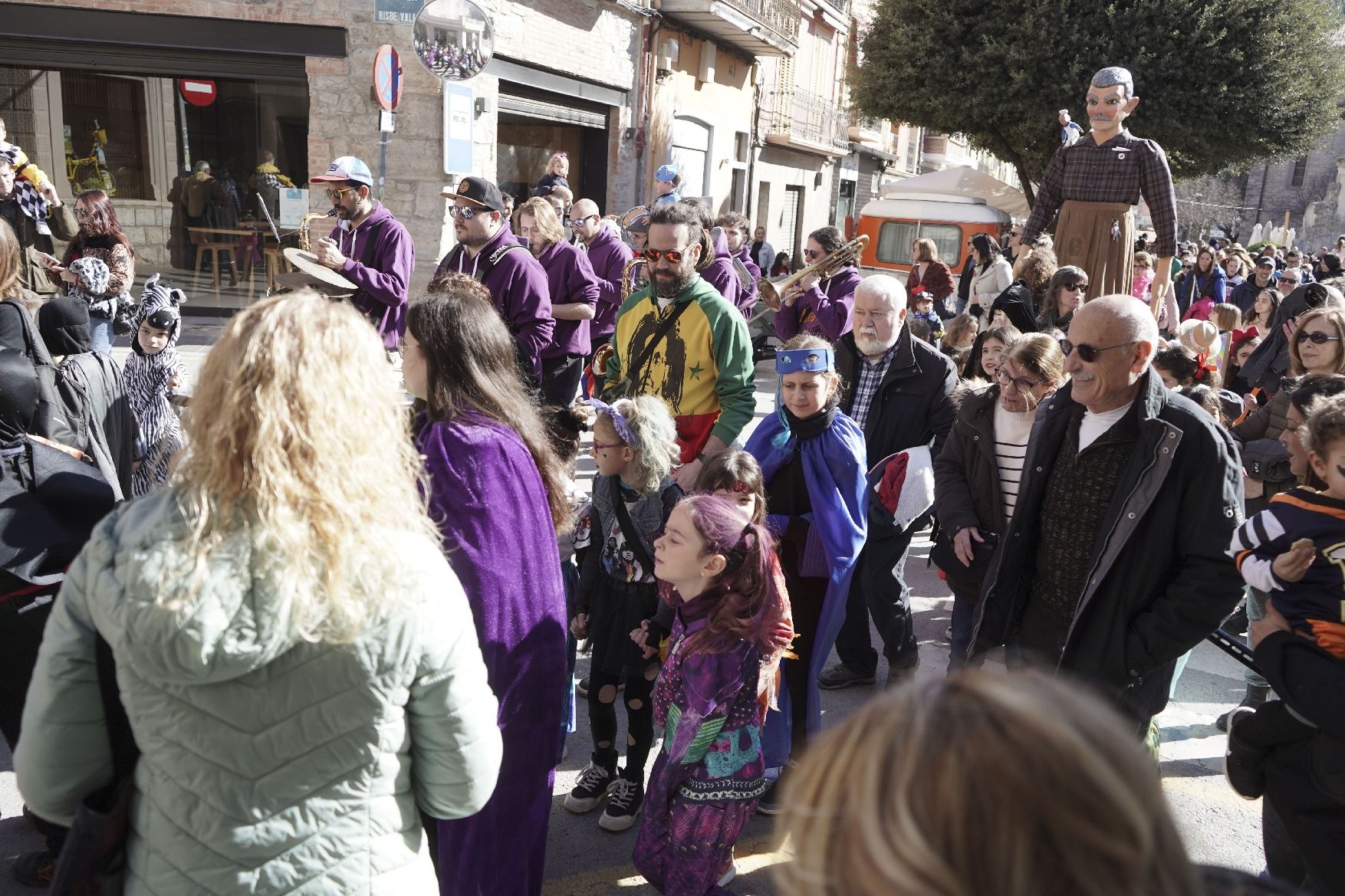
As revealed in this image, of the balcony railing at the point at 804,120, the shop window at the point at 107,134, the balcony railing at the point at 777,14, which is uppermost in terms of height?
the balcony railing at the point at 777,14

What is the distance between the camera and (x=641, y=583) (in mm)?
3521

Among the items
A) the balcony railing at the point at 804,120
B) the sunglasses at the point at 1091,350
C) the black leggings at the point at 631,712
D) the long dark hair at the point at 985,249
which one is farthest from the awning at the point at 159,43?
the balcony railing at the point at 804,120

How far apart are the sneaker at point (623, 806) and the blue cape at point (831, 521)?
48 cm

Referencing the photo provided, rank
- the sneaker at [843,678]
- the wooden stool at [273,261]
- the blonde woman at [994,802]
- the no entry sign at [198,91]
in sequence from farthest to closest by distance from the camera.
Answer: the wooden stool at [273,261], the no entry sign at [198,91], the sneaker at [843,678], the blonde woman at [994,802]

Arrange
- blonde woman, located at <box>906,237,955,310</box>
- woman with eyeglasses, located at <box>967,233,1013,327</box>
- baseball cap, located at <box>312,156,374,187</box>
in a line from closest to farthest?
baseball cap, located at <box>312,156,374,187</box> → woman with eyeglasses, located at <box>967,233,1013,327</box> → blonde woman, located at <box>906,237,955,310</box>

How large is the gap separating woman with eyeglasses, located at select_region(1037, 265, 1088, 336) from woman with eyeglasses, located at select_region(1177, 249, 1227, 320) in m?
8.02

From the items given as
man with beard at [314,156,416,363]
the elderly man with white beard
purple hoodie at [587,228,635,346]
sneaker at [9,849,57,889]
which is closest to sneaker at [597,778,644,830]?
the elderly man with white beard

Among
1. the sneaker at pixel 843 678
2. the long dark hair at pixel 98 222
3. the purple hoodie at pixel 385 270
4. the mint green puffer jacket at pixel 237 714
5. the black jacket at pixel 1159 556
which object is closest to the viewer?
the mint green puffer jacket at pixel 237 714

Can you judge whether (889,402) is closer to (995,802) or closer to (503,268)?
(503,268)

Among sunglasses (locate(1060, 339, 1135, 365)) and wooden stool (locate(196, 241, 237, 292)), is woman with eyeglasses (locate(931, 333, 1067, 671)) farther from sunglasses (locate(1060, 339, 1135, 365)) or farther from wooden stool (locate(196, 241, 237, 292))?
wooden stool (locate(196, 241, 237, 292))

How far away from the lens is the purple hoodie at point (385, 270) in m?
5.44

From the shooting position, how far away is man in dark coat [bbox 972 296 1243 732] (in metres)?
2.83

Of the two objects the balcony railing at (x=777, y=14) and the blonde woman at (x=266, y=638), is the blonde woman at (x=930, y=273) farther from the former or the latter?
the blonde woman at (x=266, y=638)

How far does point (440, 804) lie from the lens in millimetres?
1854
